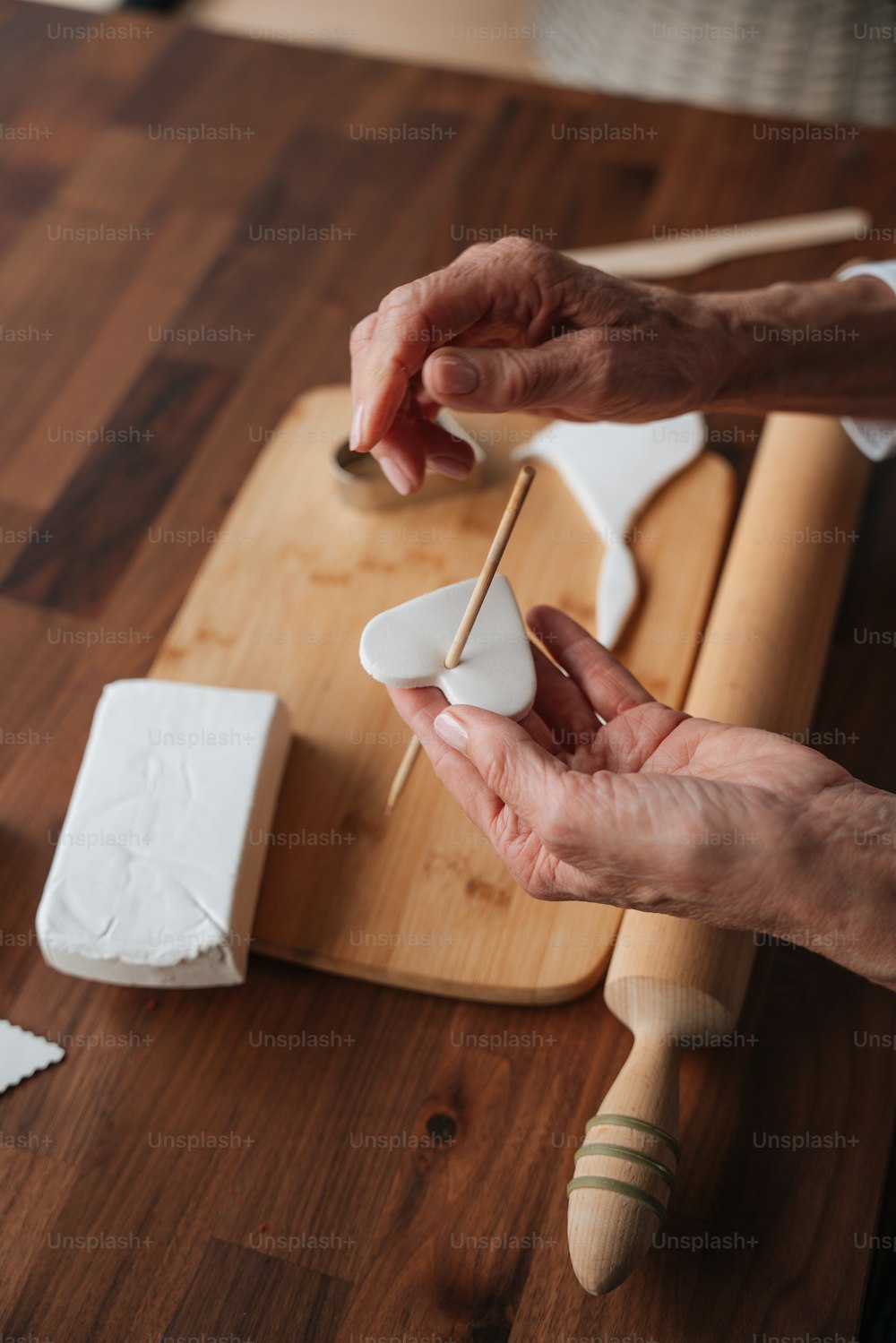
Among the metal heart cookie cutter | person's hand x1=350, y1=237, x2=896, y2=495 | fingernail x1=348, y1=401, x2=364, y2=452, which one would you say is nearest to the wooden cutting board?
the metal heart cookie cutter

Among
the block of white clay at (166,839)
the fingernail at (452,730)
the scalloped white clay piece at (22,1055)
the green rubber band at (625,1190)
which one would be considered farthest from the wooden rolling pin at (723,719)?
the scalloped white clay piece at (22,1055)

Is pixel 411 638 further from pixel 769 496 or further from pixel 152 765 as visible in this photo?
pixel 769 496

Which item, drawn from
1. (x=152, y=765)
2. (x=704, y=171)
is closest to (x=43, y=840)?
(x=152, y=765)

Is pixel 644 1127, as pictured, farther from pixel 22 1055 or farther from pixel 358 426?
pixel 358 426

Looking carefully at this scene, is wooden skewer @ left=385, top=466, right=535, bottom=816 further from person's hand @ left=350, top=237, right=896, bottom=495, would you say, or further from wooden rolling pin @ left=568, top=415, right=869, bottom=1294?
wooden rolling pin @ left=568, top=415, right=869, bottom=1294

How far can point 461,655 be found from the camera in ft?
3.39

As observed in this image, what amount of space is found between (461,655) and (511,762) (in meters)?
0.15

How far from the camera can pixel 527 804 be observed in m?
0.91

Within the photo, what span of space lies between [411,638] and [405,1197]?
19.3 inches

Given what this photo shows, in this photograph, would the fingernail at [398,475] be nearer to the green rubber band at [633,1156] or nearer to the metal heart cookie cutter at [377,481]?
the metal heart cookie cutter at [377,481]

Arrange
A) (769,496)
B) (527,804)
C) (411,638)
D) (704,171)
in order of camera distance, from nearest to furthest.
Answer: (527,804) < (411,638) < (769,496) < (704,171)

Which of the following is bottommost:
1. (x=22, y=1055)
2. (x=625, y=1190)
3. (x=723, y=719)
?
(x=22, y=1055)

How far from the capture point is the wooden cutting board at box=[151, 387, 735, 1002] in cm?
111

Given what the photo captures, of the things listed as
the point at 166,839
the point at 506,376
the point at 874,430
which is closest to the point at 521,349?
the point at 506,376
